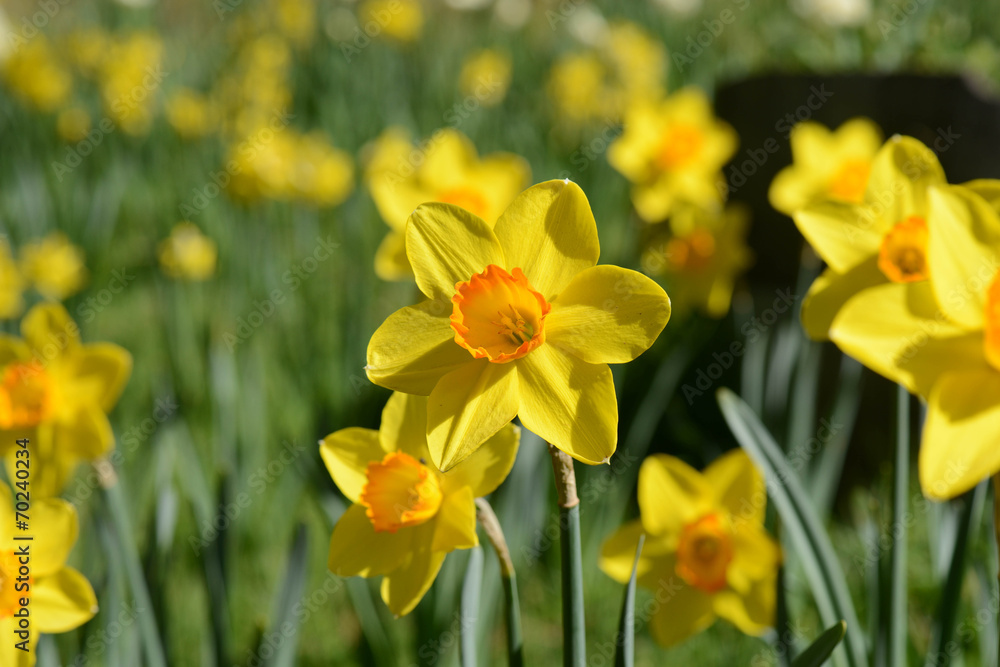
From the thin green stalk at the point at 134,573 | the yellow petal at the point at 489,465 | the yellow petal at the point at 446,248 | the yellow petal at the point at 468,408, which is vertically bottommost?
the thin green stalk at the point at 134,573

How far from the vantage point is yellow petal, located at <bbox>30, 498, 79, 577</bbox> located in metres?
0.83

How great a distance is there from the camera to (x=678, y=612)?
1.14 metres

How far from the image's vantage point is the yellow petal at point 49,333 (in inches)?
42.0

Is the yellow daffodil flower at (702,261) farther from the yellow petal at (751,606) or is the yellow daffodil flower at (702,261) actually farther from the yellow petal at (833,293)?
the yellow petal at (833,293)

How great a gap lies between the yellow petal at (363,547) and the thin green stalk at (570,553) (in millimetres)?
184

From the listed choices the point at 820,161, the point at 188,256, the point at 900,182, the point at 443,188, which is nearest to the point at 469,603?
the point at 900,182

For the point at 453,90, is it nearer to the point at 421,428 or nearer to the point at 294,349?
the point at 294,349

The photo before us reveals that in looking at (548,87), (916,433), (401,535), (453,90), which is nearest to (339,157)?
(453,90)

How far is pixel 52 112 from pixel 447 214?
4512 mm

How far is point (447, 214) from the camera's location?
2.21 feet

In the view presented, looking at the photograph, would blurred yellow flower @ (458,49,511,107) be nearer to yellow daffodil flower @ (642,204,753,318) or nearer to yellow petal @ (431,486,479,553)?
yellow daffodil flower @ (642,204,753,318)

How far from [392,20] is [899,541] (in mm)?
4760

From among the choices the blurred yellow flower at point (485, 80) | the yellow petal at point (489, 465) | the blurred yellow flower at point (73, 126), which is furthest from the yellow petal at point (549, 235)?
the blurred yellow flower at point (73, 126)

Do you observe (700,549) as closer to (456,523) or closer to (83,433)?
(456,523)
